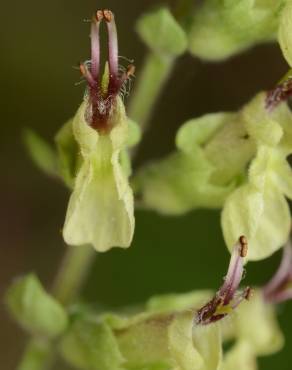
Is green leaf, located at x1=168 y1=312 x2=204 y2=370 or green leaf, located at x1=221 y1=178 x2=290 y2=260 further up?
green leaf, located at x1=221 y1=178 x2=290 y2=260

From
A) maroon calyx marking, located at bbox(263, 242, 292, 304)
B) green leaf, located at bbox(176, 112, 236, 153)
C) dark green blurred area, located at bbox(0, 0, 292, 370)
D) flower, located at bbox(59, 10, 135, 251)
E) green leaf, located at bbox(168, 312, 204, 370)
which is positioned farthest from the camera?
dark green blurred area, located at bbox(0, 0, 292, 370)

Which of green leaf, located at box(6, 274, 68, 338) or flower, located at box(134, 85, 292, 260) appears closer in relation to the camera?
flower, located at box(134, 85, 292, 260)

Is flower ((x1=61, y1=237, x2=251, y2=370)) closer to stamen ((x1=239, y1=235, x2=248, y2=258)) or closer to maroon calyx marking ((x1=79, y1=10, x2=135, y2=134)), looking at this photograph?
stamen ((x1=239, y1=235, x2=248, y2=258))

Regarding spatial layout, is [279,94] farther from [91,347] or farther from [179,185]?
[91,347]

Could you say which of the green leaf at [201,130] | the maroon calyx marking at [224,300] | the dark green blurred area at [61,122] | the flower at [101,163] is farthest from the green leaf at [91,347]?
the dark green blurred area at [61,122]

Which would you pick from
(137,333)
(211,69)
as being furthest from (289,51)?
(211,69)

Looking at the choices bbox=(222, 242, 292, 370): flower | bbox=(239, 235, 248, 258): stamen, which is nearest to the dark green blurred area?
bbox=(222, 242, 292, 370): flower
